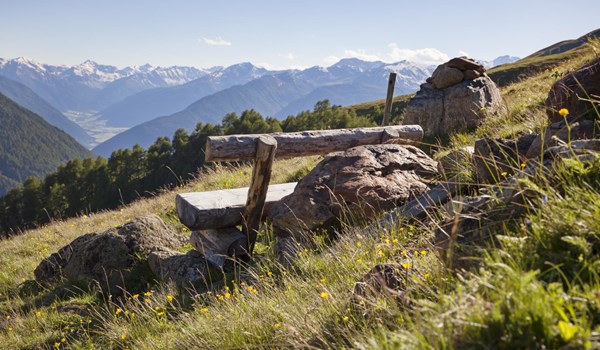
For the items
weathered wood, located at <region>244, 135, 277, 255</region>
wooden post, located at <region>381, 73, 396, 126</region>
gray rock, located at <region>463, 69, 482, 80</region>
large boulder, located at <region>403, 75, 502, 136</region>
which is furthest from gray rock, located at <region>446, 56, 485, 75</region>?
weathered wood, located at <region>244, 135, 277, 255</region>

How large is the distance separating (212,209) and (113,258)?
7.75ft

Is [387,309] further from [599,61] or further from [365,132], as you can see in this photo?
[365,132]

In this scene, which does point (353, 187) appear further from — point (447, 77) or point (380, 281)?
point (447, 77)

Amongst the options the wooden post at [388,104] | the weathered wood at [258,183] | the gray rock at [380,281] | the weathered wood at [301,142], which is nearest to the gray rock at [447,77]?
Result: the wooden post at [388,104]

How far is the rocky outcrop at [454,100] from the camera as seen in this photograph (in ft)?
44.1

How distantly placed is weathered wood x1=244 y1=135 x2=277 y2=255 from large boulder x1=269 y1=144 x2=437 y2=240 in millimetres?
368

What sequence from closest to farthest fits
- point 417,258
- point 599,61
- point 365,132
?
point 417,258 < point 599,61 < point 365,132

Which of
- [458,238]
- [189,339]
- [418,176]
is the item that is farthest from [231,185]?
[458,238]

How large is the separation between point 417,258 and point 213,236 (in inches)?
194

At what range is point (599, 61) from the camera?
19.9 feet

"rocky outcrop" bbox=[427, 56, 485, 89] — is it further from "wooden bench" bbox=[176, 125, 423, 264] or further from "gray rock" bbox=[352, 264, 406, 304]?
"gray rock" bbox=[352, 264, 406, 304]

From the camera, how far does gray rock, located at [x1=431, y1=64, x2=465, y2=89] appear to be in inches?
564

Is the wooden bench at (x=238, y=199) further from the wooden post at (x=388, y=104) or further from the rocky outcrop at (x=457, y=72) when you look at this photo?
the rocky outcrop at (x=457, y=72)

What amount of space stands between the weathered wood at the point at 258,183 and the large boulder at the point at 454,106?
7.42 metres
